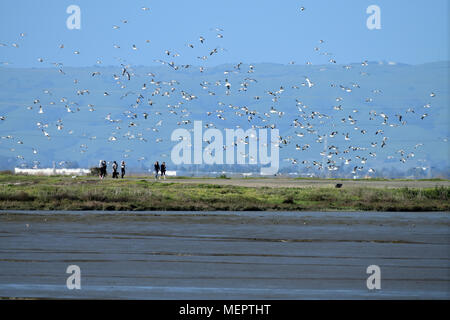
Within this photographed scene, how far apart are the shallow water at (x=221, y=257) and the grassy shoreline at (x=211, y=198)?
1079cm

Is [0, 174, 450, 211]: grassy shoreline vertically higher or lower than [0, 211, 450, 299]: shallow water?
higher

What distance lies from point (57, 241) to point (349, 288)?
15568 mm

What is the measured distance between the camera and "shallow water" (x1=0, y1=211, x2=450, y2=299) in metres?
25.3

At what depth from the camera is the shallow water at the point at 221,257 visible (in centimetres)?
2533

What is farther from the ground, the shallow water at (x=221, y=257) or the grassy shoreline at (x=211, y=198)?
the grassy shoreline at (x=211, y=198)

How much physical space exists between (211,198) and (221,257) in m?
37.5

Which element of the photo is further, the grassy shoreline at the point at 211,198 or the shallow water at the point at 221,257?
the grassy shoreline at the point at 211,198

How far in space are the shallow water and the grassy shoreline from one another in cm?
1079

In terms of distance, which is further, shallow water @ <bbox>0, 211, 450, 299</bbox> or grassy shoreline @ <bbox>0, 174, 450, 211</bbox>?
grassy shoreline @ <bbox>0, 174, 450, 211</bbox>

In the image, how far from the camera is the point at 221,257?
33.2m

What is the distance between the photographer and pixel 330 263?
31.6m
